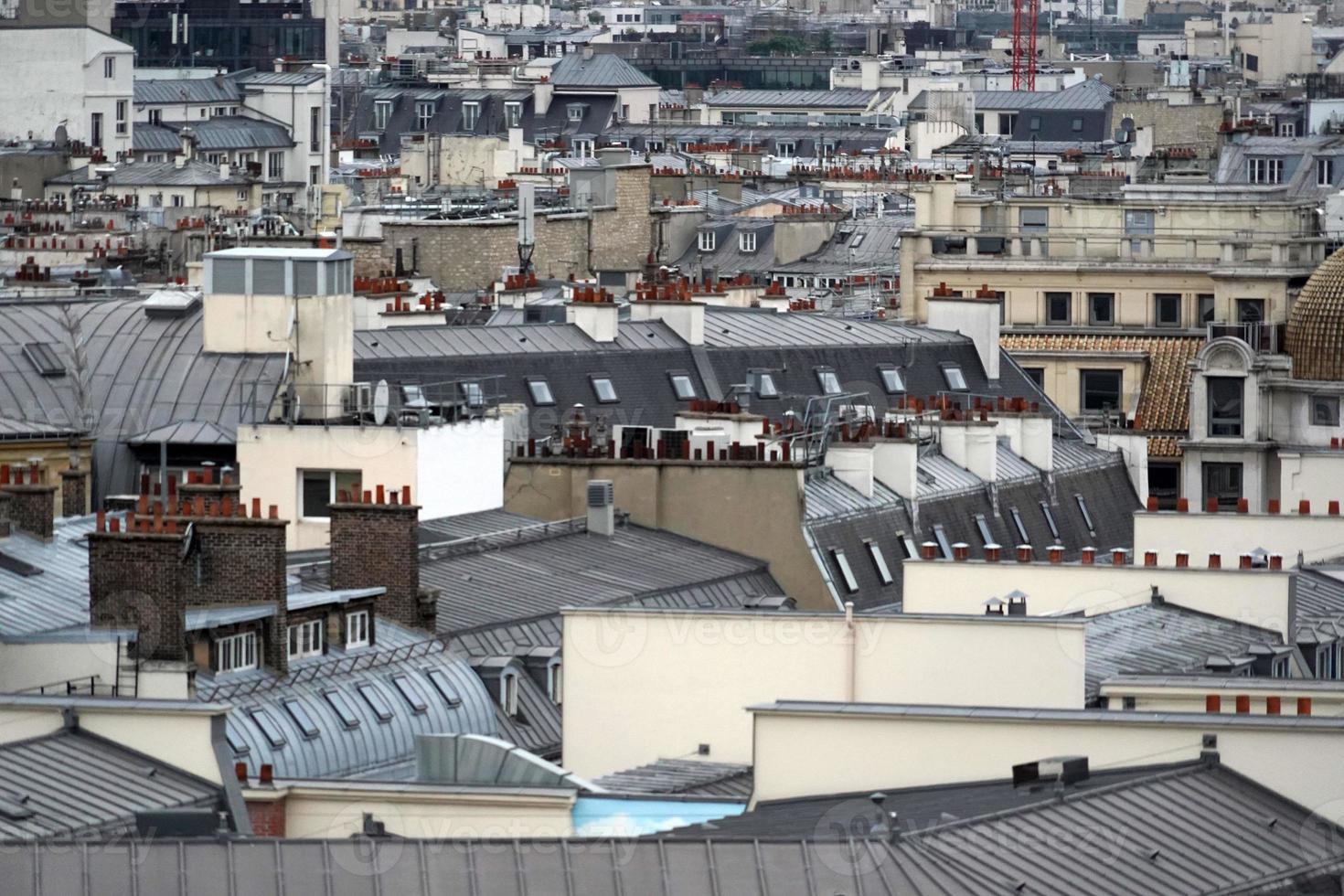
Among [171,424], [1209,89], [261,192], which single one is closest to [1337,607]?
[171,424]

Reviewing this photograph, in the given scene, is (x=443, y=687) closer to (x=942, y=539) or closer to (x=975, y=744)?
(x=975, y=744)

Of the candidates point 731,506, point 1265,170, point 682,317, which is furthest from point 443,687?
point 1265,170

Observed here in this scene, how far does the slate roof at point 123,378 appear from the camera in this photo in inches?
2370

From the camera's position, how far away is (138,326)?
63438 mm

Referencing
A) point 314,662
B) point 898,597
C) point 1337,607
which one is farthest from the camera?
point 898,597

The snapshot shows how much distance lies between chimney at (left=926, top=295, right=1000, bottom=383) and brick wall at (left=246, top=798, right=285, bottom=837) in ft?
134

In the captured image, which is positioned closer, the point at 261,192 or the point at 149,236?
the point at 149,236

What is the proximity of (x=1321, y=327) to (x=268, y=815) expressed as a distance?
154ft

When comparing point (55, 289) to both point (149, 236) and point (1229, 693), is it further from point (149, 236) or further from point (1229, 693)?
point (1229, 693)

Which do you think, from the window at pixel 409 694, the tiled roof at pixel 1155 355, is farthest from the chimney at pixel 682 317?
the window at pixel 409 694

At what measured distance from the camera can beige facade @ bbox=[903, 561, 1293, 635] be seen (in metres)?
47.7

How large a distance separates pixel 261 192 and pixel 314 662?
7616 centimetres

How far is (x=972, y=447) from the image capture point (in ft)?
209

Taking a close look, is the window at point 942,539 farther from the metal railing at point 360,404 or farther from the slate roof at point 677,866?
the slate roof at point 677,866
